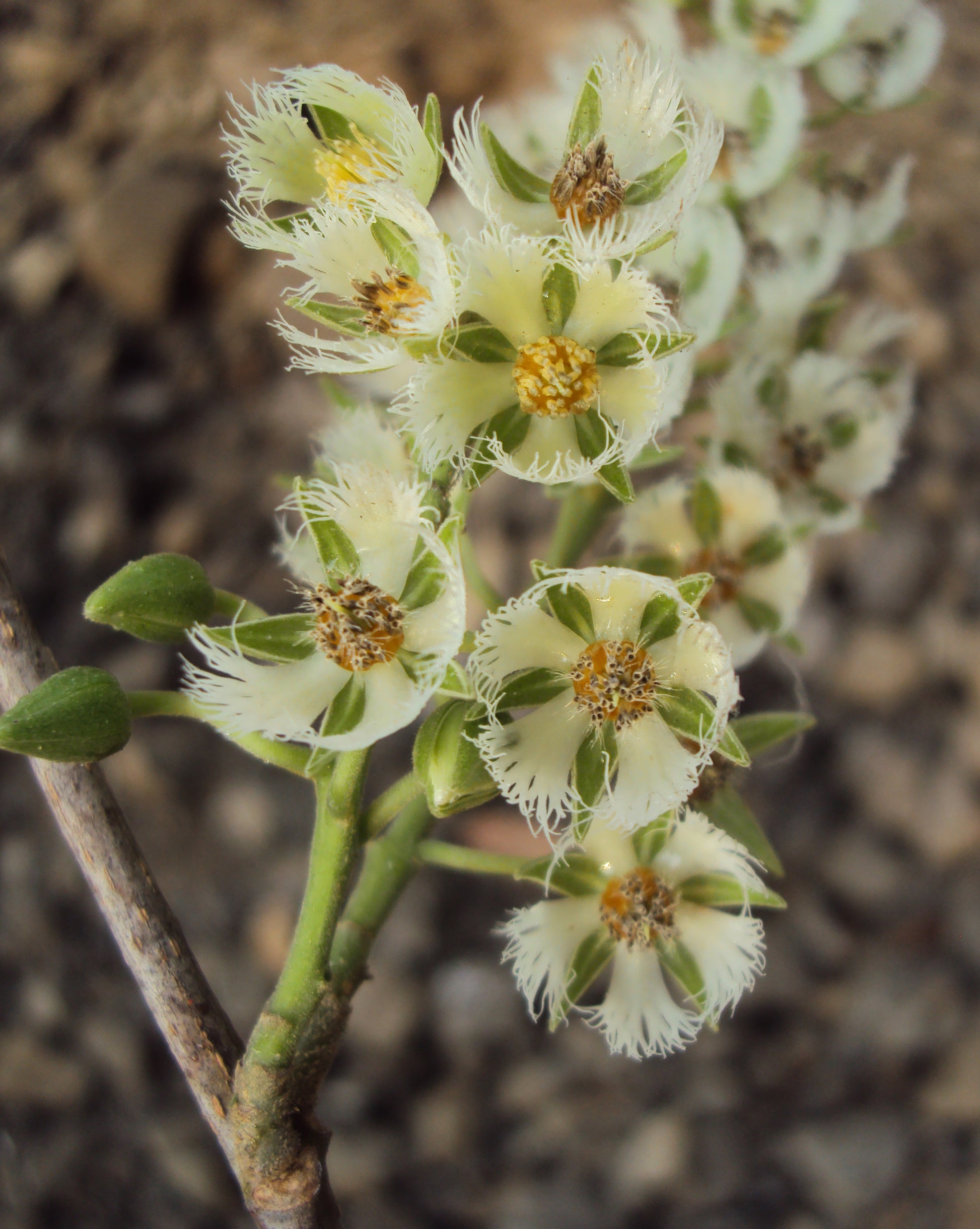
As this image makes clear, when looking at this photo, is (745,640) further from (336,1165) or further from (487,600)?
(336,1165)

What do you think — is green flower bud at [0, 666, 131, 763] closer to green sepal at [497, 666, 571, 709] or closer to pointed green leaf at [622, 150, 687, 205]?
green sepal at [497, 666, 571, 709]

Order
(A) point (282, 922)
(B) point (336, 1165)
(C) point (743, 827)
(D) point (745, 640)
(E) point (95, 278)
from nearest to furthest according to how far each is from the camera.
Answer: (C) point (743, 827)
(D) point (745, 640)
(B) point (336, 1165)
(A) point (282, 922)
(E) point (95, 278)

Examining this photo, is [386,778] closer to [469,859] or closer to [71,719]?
[469,859]

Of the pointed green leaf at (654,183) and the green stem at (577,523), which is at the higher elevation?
the pointed green leaf at (654,183)

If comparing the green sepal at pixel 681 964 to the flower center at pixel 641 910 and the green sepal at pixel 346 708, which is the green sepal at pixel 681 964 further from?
the green sepal at pixel 346 708

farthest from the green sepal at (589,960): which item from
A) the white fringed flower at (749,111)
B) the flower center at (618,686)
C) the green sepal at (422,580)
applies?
the white fringed flower at (749,111)

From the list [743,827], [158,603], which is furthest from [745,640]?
[158,603]

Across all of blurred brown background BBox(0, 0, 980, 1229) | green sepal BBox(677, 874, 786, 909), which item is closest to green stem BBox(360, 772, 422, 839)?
green sepal BBox(677, 874, 786, 909)
